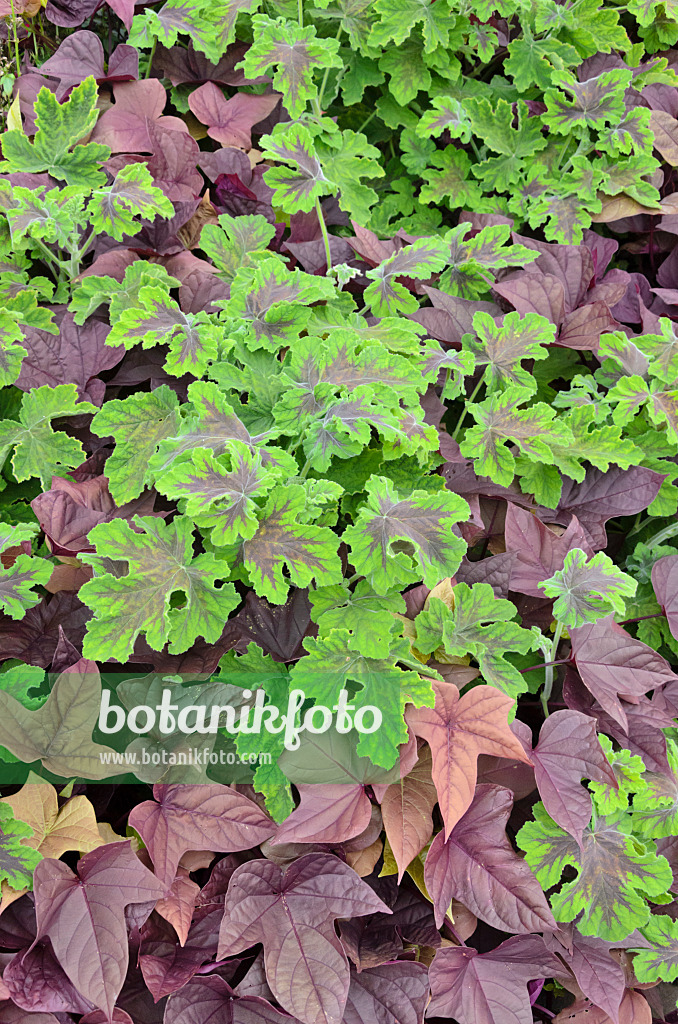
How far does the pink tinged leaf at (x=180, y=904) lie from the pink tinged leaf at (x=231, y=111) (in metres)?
1.52

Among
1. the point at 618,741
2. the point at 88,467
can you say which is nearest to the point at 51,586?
the point at 88,467

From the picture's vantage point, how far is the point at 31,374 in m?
1.44

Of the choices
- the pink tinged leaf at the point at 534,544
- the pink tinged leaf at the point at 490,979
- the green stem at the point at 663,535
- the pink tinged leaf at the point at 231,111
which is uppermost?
the pink tinged leaf at the point at 231,111

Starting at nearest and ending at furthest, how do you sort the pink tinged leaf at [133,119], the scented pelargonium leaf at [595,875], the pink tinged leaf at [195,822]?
the pink tinged leaf at [195,822]
the scented pelargonium leaf at [595,875]
the pink tinged leaf at [133,119]

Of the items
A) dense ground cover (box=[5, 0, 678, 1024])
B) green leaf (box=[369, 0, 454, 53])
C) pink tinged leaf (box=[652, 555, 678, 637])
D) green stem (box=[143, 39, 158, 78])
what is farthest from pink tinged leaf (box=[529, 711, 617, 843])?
green stem (box=[143, 39, 158, 78])

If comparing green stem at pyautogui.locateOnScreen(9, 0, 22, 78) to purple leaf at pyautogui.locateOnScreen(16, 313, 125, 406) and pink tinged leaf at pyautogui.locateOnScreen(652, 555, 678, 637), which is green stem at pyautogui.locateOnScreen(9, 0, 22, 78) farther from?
pink tinged leaf at pyautogui.locateOnScreen(652, 555, 678, 637)

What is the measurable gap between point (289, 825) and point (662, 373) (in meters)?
1.09

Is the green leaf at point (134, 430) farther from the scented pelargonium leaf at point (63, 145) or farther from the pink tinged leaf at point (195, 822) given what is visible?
the scented pelargonium leaf at point (63, 145)

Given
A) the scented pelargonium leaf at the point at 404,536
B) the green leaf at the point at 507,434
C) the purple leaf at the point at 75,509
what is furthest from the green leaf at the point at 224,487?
the green leaf at the point at 507,434

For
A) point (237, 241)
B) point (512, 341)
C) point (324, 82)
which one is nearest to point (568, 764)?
point (512, 341)

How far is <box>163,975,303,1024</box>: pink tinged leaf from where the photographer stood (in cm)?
103

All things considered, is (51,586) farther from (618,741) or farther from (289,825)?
(618,741)

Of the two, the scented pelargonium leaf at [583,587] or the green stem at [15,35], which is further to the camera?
the green stem at [15,35]

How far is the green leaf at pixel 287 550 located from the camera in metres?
1.05
